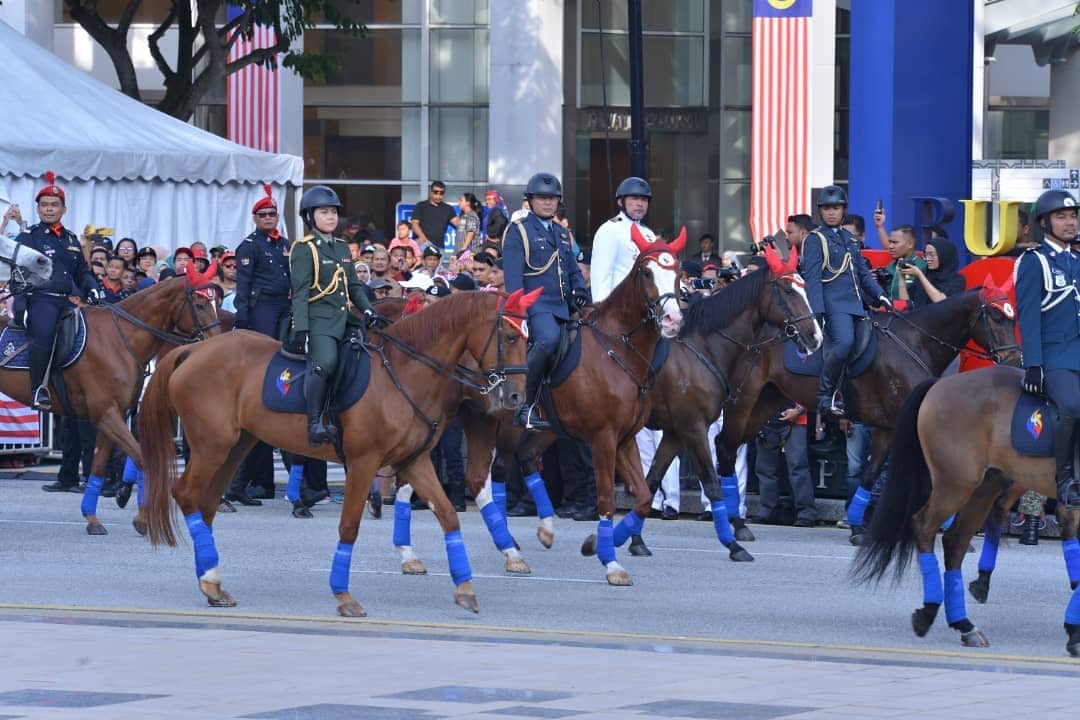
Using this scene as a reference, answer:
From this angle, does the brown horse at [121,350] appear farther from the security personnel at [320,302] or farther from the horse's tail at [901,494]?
the horse's tail at [901,494]

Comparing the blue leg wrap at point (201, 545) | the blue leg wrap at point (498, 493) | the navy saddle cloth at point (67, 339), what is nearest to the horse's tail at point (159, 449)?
the blue leg wrap at point (201, 545)

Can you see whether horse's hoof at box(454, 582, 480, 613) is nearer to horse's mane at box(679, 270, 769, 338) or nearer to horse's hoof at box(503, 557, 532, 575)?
horse's hoof at box(503, 557, 532, 575)

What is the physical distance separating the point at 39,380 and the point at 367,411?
225 inches

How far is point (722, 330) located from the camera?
1733 cm

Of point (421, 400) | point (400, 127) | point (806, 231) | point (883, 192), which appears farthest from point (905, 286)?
point (400, 127)

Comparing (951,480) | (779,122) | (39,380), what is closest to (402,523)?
(39,380)

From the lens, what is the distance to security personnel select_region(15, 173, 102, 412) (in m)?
17.8

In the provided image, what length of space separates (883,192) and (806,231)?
15.1 ft

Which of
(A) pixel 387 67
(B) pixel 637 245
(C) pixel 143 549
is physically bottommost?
(C) pixel 143 549

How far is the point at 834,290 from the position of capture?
56.6 feet

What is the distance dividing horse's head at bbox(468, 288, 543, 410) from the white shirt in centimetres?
258

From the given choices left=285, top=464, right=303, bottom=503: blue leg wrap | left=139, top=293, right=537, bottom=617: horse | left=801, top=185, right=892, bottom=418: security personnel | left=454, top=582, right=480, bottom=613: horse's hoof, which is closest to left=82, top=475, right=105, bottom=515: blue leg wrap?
left=285, top=464, right=303, bottom=503: blue leg wrap

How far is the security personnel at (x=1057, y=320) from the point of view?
11.8 m

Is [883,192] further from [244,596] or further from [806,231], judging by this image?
[244,596]
